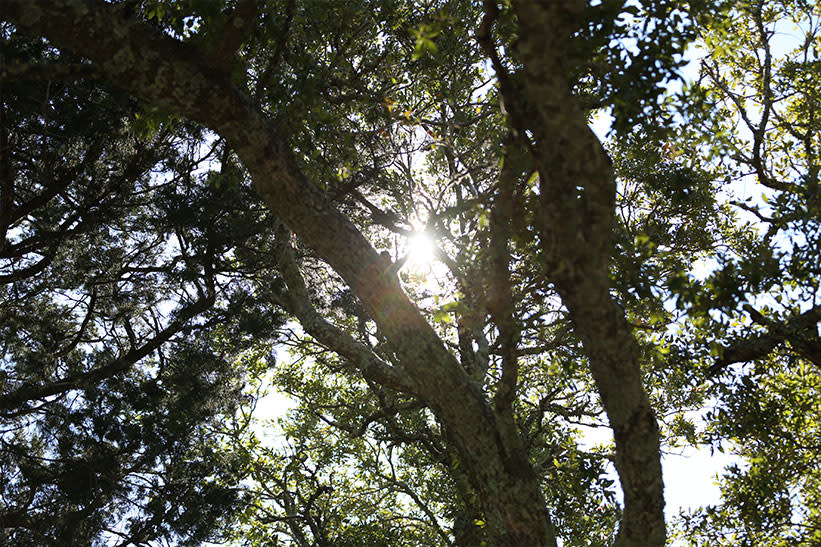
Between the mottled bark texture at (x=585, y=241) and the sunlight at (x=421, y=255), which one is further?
the sunlight at (x=421, y=255)

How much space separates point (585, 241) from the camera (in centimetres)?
304

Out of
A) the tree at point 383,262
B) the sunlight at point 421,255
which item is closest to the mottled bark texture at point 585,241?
the tree at point 383,262

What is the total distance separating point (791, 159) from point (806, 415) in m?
3.65

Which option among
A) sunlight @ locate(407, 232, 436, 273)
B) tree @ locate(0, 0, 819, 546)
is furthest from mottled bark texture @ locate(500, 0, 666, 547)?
sunlight @ locate(407, 232, 436, 273)

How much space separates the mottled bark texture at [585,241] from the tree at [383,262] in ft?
0.04

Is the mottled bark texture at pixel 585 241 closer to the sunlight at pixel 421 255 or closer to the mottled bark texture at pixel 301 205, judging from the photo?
the mottled bark texture at pixel 301 205

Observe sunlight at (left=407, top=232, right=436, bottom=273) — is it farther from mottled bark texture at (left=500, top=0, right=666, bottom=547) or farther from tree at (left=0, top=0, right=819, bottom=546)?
mottled bark texture at (left=500, top=0, right=666, bottom=547)

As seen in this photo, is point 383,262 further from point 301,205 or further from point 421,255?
point 421,255

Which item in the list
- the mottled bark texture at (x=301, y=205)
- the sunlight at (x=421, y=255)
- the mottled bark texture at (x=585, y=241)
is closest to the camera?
the mottled bark texture at (x=585, y=241)

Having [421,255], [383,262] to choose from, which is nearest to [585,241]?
[383,262]

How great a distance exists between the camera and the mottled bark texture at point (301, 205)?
11.8 feet

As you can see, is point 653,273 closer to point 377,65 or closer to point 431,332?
point 431,332

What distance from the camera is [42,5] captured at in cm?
350

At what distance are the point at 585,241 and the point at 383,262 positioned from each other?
4.22ft
